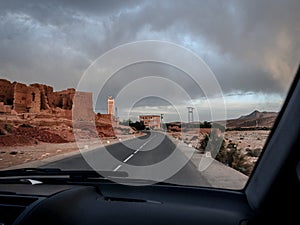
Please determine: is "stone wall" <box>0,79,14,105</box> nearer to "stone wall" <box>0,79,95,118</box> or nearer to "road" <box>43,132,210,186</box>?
"stone wall" <box>0,79,95,118</box>

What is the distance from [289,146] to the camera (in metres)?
2.17

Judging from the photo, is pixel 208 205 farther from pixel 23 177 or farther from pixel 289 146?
pixel 23 177

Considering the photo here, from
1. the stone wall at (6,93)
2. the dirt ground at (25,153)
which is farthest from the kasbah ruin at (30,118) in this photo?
the dirt ground at (25,153)

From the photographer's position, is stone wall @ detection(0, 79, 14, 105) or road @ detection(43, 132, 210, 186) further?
stone wall @ detection(0, 79, 14, 105)

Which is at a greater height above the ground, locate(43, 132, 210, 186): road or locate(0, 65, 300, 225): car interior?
locate(0, 65, 300, 225): car interior

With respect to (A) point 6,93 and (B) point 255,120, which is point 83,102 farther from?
(A) point 6,93

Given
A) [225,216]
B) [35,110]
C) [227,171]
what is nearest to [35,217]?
[225,216]

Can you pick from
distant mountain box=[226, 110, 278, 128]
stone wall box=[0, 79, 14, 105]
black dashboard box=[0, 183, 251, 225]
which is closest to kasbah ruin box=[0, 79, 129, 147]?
stone wall box=[0, 79, 14, 105]

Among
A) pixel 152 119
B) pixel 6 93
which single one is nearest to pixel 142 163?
pixel 152 119

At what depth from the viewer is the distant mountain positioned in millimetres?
2771

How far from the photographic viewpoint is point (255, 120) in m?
3.31

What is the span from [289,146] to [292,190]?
320 millimetres

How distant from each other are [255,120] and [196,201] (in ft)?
3.69

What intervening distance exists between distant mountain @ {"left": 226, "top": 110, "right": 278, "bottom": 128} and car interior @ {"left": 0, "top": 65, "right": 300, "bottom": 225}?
Answer: 326 millimetres
